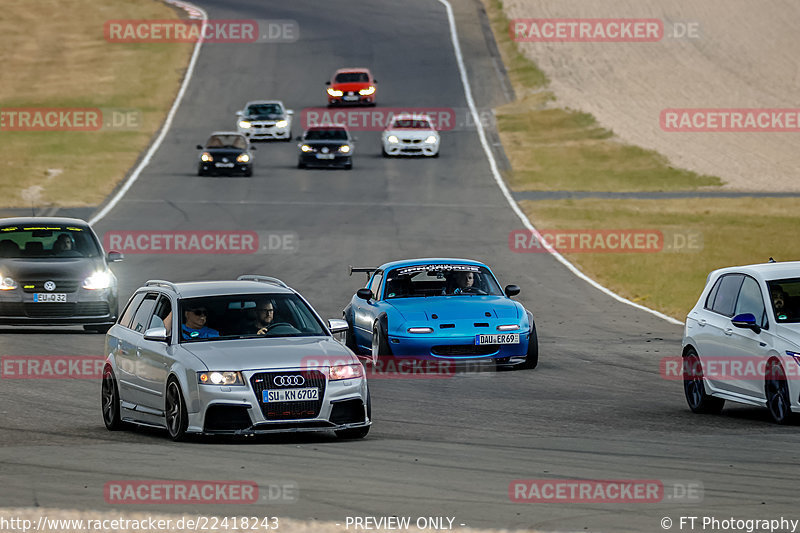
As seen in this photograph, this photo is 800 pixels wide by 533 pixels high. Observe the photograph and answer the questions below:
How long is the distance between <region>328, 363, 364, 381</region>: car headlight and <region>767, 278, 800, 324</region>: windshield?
4.21 meters

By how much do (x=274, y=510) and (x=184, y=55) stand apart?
63380mm

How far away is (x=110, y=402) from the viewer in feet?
45.3

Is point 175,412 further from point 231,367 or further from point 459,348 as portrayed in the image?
point 459,348

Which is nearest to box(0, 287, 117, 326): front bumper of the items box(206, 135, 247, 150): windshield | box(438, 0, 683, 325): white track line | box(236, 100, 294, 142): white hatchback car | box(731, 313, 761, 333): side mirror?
box(438, 0, 683, 325): white track line

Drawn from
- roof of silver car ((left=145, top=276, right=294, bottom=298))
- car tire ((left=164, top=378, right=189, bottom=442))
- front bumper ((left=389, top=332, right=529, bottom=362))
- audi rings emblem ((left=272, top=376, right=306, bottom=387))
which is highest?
roof of silver car ((left=145, top=276, right=294, bottom=298))

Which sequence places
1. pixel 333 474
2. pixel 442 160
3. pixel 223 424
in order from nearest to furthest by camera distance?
pixel 333 474, pixel 223 424, pixel 442 160

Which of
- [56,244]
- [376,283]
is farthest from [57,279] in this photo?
[376,283]

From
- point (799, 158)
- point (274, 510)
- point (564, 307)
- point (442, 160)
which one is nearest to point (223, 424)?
point (274, 510)

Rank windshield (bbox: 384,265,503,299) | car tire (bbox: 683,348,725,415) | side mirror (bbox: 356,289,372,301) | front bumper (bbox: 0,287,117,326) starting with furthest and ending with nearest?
front bumper (bbox: 0,287,117,326) < windshield (bbox: 384,265,503,299) < side mirror (bbox: 356,289,372,301) < car tire (bbox: 683,348,725,415)

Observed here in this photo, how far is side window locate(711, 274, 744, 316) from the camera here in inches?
598

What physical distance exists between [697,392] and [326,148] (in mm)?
34300

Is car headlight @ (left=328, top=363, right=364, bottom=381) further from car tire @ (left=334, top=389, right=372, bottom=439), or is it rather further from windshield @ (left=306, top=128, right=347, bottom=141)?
windshield @ (left=306, top=128, right=347, bottom=141)

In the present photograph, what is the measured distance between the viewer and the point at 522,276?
30250 mm

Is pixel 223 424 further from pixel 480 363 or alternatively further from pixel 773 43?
pixel 773 43
